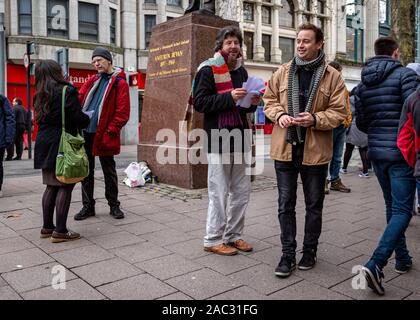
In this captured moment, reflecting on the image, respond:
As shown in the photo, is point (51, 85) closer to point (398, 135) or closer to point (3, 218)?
point (3, 218)

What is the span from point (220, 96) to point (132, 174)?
4349mm

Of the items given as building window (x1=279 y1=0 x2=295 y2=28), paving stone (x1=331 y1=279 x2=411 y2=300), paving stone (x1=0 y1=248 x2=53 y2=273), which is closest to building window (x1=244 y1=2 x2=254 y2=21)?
building window (x1=279 y1=0 x2=295 y2=28)

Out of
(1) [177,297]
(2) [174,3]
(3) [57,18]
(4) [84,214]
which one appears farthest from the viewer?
(2) [174,3]

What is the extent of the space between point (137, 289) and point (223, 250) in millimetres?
1087

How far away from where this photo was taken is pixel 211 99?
13.7ft

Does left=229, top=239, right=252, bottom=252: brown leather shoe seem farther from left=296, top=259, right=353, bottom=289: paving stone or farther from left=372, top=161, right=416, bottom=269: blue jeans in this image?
left=372, top=161, right=416, bottom=269: blue jeans

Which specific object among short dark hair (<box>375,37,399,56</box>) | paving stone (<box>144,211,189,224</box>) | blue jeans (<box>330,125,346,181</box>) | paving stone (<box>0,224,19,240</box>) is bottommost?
paving stone (<box>0,224,19,240</box>)

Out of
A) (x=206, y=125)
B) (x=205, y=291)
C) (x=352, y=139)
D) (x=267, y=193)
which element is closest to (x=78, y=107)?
(x=206, y=125)

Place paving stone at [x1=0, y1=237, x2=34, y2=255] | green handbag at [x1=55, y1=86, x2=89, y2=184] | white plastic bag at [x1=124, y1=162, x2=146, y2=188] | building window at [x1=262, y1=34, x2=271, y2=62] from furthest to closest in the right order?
building window at [x1=262, y1=34, x2=271, y2=62] → white plastic bag at [x1=124, y1=162, x2=146, y2=188] → green handbag at [x1=55, y1=86, x2=89, y2=184] → paving stone at [x1=0, y1=237, x2=34, y2=255]

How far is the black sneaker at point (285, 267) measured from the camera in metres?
3.73

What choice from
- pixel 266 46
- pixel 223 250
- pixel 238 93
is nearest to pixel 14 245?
pixel 223 250

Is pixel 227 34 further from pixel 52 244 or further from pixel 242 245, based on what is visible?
pixel 52 244

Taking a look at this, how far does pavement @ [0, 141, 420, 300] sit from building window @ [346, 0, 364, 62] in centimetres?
3258

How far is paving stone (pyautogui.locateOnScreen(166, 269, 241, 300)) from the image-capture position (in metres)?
3.42
